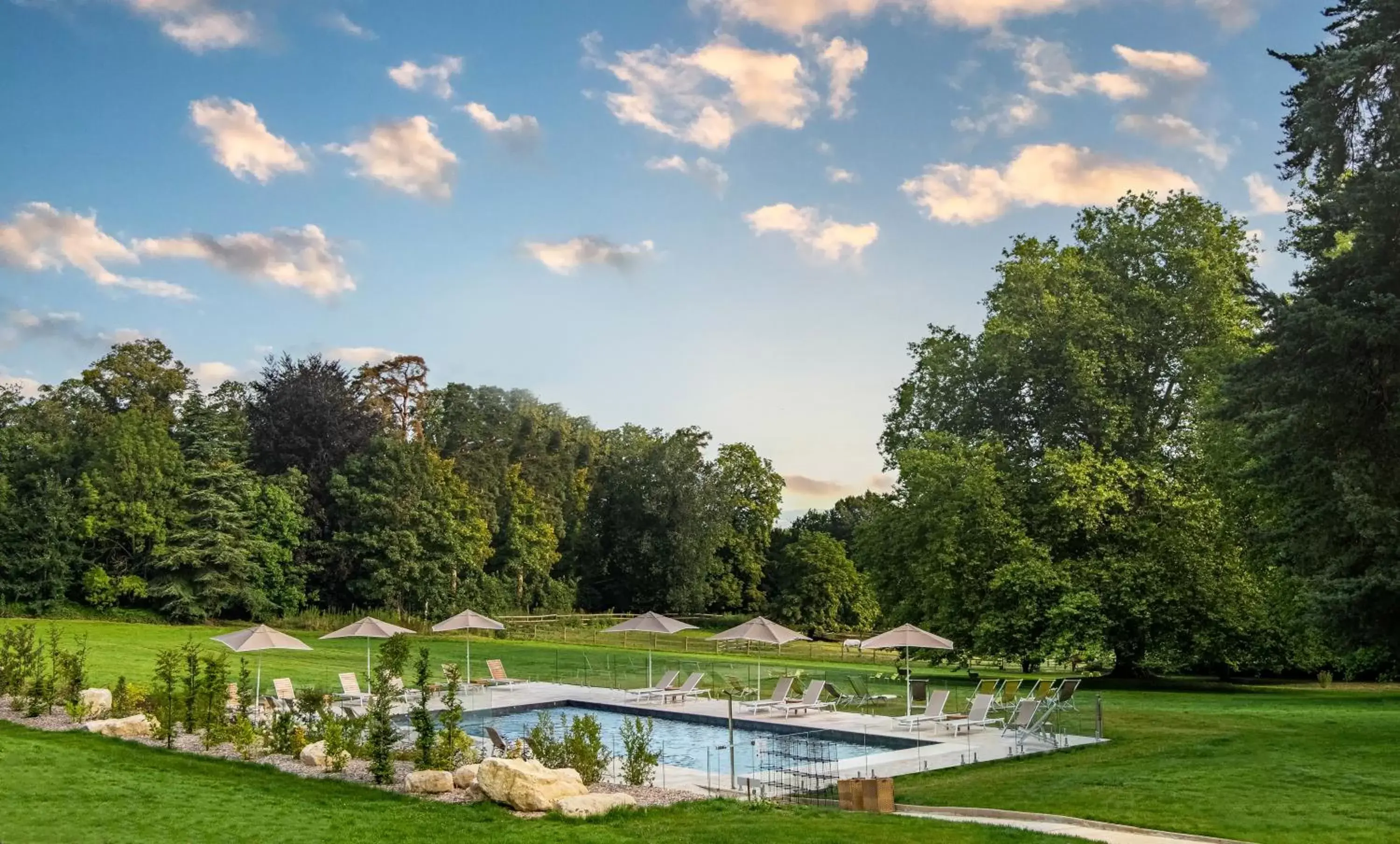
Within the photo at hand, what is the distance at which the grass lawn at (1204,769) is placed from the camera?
32.8 ft

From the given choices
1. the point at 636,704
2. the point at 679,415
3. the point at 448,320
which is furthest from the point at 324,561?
the point at 636,704

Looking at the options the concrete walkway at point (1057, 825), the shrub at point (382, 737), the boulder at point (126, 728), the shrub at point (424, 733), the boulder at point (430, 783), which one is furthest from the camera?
the boulder at point (126, 728)

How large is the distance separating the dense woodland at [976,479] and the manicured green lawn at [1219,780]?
5.29ft

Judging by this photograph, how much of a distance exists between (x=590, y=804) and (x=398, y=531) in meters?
38.8

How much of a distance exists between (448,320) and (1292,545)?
1079 inches

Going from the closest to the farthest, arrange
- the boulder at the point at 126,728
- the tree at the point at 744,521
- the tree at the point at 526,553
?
the boulder at the point at 126,728 < the tree at the point at 526,553 < the tree at the point at 744,521

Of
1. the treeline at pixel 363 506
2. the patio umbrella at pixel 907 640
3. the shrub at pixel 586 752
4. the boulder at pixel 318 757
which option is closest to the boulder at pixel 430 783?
the shrub at pixel 586 752

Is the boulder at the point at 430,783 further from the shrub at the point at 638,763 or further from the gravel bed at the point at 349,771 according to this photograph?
the shrub at the point at 638,763

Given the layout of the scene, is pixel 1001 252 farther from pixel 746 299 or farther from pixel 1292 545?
pixel 1292 545

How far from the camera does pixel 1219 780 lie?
39.0ft

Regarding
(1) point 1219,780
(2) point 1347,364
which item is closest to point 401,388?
(2) point 1347,364

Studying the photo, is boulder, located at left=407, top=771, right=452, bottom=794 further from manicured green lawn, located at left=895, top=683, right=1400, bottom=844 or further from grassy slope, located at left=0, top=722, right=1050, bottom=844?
manicured green lawn, located at left=895, top=683, right=1400, bottom=844

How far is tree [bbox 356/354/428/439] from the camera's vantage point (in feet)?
193

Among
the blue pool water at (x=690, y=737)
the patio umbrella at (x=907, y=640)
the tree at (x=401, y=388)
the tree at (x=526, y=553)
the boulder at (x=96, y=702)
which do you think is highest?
the tree at (x=401, y=388)
